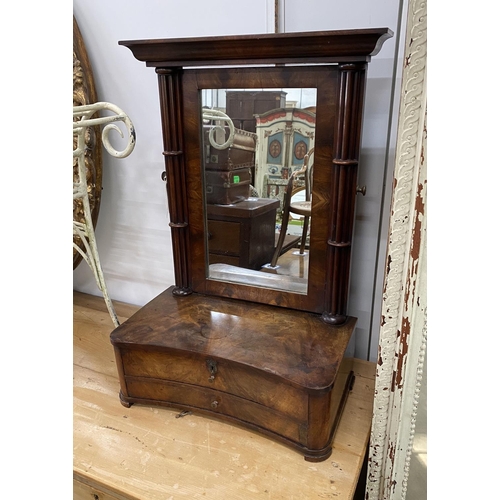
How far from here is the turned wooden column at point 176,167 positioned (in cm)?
89

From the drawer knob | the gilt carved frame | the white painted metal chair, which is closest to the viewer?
the gilt carved frame

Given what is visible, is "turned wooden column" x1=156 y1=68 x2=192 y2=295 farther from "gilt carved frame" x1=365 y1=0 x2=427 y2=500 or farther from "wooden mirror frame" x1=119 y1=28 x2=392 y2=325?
"gilt carved frame" x1=365 y1=0 x2=427 y2=500

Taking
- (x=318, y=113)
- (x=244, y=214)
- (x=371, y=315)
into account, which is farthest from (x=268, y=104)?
(x=371, y=315)

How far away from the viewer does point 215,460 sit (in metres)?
0.79

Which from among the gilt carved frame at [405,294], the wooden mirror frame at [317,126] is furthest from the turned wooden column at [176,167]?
the gilt carved frame at [405,294]

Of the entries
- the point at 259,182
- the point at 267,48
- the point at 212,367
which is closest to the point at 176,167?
the point at 259,182

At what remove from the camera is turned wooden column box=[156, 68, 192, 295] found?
2.91 feet

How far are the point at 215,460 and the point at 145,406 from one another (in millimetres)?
222

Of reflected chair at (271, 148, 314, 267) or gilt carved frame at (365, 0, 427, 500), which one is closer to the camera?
gilt carved frame at (365, 0, 427, 500)

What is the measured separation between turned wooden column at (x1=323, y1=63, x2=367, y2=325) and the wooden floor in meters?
0.25

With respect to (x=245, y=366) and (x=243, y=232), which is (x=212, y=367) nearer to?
(x=245, y=366)

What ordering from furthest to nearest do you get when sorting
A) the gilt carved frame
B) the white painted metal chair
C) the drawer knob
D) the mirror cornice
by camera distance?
the white painted metal chair → the drawer knob → the mirror cornice → the gilt carved frame

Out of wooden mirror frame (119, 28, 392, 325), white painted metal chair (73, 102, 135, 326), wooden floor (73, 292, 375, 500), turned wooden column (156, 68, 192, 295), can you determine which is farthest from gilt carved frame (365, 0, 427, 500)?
white painted metal chair (73, 102, 135, 326)

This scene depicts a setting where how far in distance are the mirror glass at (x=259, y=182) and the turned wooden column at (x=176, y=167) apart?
5 centimetres
